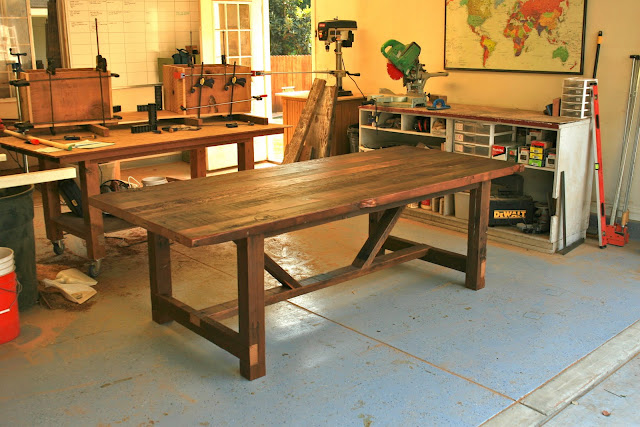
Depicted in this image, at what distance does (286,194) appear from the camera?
131 inches

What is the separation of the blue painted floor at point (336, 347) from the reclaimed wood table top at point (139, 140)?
825 mm

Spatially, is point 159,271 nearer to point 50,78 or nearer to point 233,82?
point 50,78

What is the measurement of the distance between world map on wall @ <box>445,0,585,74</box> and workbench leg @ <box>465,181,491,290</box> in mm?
1806

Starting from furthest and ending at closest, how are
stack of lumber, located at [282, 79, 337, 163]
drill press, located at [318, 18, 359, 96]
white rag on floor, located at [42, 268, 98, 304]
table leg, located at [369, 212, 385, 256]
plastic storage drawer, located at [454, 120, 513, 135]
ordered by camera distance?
drill press, located at [318, 18, 359, 96]
stack of lumber, located at [282, 79, 337, 163]
plastic storage drawer, located at [454, 120, 513, 135]
table leg, located at [369, 212, 385, 256]
white rag on floor, located at [42, 268, 98, 304]

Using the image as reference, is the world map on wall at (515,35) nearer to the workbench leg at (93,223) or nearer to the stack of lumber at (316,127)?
the stack of lumber at (316,127)

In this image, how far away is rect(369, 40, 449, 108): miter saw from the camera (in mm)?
5672

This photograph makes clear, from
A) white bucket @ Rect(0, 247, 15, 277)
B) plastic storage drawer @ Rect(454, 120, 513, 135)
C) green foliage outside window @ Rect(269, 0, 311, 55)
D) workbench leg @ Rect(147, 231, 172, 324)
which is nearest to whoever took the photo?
white bucket @ Rect(0, 247, 15, 277)

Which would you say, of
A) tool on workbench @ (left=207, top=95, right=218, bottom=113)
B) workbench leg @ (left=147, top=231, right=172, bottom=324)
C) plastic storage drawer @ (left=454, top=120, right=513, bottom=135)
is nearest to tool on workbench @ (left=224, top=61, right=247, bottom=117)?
tool on workbench @ (left=207, top=95, right=218, bottom=113)

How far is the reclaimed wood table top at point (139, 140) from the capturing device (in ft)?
13.6

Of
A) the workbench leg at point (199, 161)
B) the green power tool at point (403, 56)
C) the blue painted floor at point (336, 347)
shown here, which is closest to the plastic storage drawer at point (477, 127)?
Answer: the green power tool at point (403, 56)

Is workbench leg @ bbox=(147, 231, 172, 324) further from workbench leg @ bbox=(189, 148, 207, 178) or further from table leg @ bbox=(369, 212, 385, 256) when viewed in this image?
workbench leg @ bbox=(189, 148, 207, 178)

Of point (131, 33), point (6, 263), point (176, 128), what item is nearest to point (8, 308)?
point (6, 263)

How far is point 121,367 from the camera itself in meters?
3.21

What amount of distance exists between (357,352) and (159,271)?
3.83 ft
